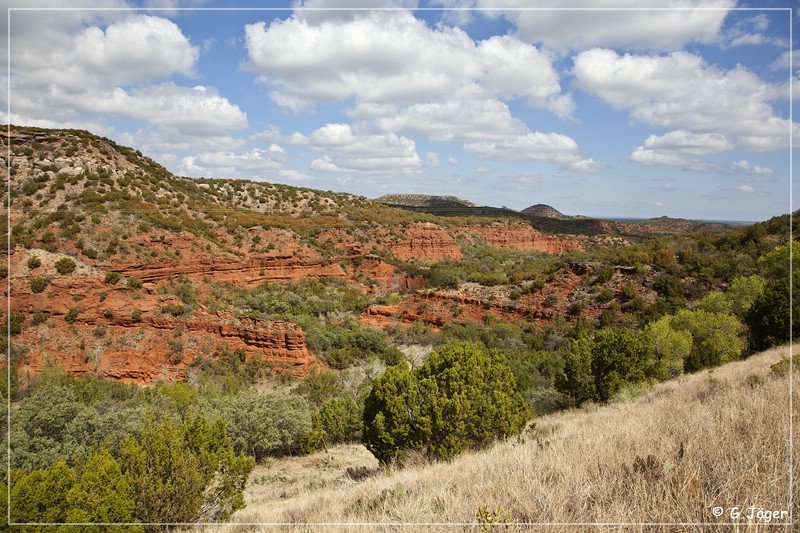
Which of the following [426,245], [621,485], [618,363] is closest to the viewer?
[621,485]

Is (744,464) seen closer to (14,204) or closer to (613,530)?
(613,530)

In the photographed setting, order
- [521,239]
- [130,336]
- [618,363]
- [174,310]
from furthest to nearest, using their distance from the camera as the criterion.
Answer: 1. [521,239]
2. [174,310]
3. [130,336]
4. [618,363]

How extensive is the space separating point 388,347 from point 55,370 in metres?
14.4

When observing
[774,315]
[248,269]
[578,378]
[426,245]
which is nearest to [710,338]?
[774,315]

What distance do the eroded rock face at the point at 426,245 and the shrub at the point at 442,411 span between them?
3715 cm

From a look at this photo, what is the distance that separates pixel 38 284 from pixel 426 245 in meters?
36.6

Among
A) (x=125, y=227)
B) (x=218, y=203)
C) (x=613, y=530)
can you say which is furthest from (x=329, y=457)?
(x=218, y=203)

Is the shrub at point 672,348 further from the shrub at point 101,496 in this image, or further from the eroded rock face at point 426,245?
the eroded rock face at point 426,245

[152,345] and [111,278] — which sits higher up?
[111,278]

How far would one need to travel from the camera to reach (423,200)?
128625 millimetres

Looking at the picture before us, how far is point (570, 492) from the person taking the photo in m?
3.58

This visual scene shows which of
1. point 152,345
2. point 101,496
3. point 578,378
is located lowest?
point 578,378

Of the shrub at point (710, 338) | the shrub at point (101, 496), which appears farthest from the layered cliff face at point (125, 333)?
the shrub at point (710, 338)

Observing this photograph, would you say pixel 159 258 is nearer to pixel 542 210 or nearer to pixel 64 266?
pixel 64 266
